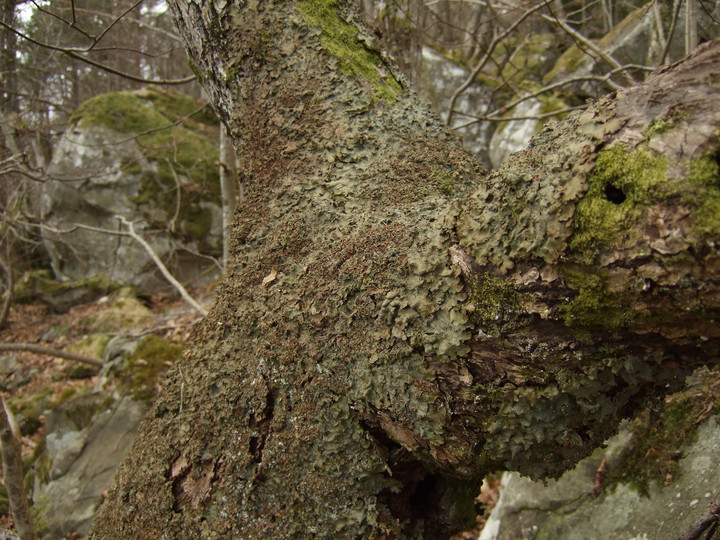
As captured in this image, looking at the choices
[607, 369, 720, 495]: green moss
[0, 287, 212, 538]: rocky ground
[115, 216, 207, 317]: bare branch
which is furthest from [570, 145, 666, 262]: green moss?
[0, 287, 212, 538]: rocky ground

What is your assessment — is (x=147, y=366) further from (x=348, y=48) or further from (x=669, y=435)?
(x=669, y=435)

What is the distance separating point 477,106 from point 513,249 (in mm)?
7895

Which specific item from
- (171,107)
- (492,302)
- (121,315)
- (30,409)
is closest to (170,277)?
(30,409)

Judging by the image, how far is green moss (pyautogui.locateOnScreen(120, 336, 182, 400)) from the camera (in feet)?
14.8

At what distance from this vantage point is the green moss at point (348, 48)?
1909mm

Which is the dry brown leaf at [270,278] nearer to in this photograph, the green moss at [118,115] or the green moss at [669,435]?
the green moss at [669,435]

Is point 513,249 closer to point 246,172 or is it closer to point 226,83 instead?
point 246,172

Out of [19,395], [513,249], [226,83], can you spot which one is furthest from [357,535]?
[19,395]

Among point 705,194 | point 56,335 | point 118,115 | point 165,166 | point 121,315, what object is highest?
point 118,115

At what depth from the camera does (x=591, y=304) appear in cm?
97

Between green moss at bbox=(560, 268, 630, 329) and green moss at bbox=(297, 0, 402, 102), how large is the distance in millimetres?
1194

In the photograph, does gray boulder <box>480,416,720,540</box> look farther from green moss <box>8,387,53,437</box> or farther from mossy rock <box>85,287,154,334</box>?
mossy rock <box>85,287,154,334</box>

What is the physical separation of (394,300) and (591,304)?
47cm

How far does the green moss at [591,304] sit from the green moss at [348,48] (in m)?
1.19
